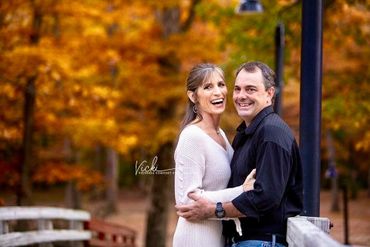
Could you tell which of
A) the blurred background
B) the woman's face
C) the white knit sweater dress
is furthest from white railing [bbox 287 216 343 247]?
the blurred background

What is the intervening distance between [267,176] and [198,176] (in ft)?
1.86

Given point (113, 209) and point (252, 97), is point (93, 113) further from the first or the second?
point (113, 209)

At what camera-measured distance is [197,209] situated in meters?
4.65

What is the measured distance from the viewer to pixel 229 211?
4504 mm

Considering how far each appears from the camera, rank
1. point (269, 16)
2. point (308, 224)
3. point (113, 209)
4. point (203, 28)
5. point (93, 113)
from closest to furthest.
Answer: point (308, 224) → point (269, 16) → point (93, 113) → point (203, 28) → point (113, 209)

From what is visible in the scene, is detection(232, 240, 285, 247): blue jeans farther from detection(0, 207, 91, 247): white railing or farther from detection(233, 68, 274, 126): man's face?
detection(0, 207, 91, 247): white railing

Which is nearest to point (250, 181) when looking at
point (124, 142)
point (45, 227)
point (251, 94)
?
point (251, 94)

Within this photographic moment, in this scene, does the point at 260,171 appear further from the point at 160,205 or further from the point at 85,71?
the point at 160,205

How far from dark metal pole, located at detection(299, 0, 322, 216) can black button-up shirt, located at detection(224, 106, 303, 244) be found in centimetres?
95

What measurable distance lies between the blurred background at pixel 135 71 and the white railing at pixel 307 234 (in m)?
7.71

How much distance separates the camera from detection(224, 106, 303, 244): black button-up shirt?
169 inches

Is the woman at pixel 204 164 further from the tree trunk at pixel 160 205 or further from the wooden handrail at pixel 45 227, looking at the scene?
the tree trunk at pixel 160 205

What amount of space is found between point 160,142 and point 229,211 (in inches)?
586

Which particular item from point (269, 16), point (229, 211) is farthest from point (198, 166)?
point (269, 16)
